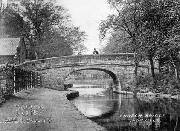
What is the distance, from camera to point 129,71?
31625 mm

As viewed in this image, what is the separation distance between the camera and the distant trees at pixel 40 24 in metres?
43.0

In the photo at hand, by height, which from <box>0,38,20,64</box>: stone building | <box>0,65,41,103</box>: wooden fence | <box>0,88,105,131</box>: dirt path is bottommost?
<box>0,88,105,131</box>: dirt path

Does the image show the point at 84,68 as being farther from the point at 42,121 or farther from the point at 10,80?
the point at 42,121

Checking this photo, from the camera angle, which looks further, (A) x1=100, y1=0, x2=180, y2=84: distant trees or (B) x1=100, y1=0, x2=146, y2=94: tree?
(B) x1=100, y1=0, x2=146, y2=94: tree

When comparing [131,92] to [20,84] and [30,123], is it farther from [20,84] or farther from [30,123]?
[30,123]

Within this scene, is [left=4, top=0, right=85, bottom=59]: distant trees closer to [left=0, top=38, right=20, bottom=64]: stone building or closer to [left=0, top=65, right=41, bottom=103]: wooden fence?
[left=0, top=38, right=20, bottom=64]: stone building

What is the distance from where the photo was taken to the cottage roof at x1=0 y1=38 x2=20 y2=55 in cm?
4028

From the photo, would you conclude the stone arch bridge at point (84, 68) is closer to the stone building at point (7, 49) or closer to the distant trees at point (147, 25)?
the distant trees at point (147, 25)

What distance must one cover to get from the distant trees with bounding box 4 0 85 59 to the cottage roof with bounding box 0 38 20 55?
2816 mm

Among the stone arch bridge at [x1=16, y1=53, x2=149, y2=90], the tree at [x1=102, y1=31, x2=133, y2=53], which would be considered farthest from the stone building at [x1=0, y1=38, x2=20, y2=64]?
the tree at [x1=102, y1=31, x2=133, y2=53]

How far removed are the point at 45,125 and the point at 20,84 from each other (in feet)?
38.9

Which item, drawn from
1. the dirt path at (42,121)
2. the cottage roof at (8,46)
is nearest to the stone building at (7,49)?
the cottage roof at (8,46)

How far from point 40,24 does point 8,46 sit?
549 centimetres

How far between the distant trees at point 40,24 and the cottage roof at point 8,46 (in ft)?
9.24
